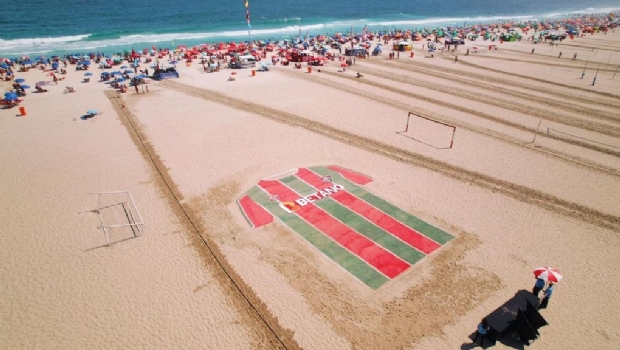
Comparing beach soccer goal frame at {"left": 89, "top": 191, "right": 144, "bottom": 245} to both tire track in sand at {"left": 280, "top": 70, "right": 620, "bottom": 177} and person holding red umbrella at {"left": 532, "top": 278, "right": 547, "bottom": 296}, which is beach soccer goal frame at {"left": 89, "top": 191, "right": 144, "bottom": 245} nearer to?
person holding red umbrella at {"left": 532, "top": 278, "right": 547, "bottom": 296}

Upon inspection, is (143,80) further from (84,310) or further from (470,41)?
(470,41)

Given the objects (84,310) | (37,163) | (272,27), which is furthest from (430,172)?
(272,27)

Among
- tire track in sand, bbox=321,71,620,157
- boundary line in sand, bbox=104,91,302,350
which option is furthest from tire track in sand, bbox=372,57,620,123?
boundary line in sand, bbox=104,91,302,350

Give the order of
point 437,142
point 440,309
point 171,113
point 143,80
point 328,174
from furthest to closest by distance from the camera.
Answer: point 143,80
point 171,113
point 437,142
point 328,174
point 440,309

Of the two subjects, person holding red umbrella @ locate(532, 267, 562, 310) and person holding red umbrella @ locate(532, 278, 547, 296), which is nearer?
person holding red umbrella @ locate(532, 267, 562, 310)

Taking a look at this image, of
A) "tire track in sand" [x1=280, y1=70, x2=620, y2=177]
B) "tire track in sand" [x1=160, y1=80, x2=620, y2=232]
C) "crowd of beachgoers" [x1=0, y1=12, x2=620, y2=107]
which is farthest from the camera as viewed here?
"crowd of beachgoers" [x1=0, y1=12, x2=620, y2=107]

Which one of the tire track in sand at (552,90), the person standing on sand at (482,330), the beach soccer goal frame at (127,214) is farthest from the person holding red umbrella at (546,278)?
the tire track in sand at (552,90)

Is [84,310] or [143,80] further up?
[143,80]
